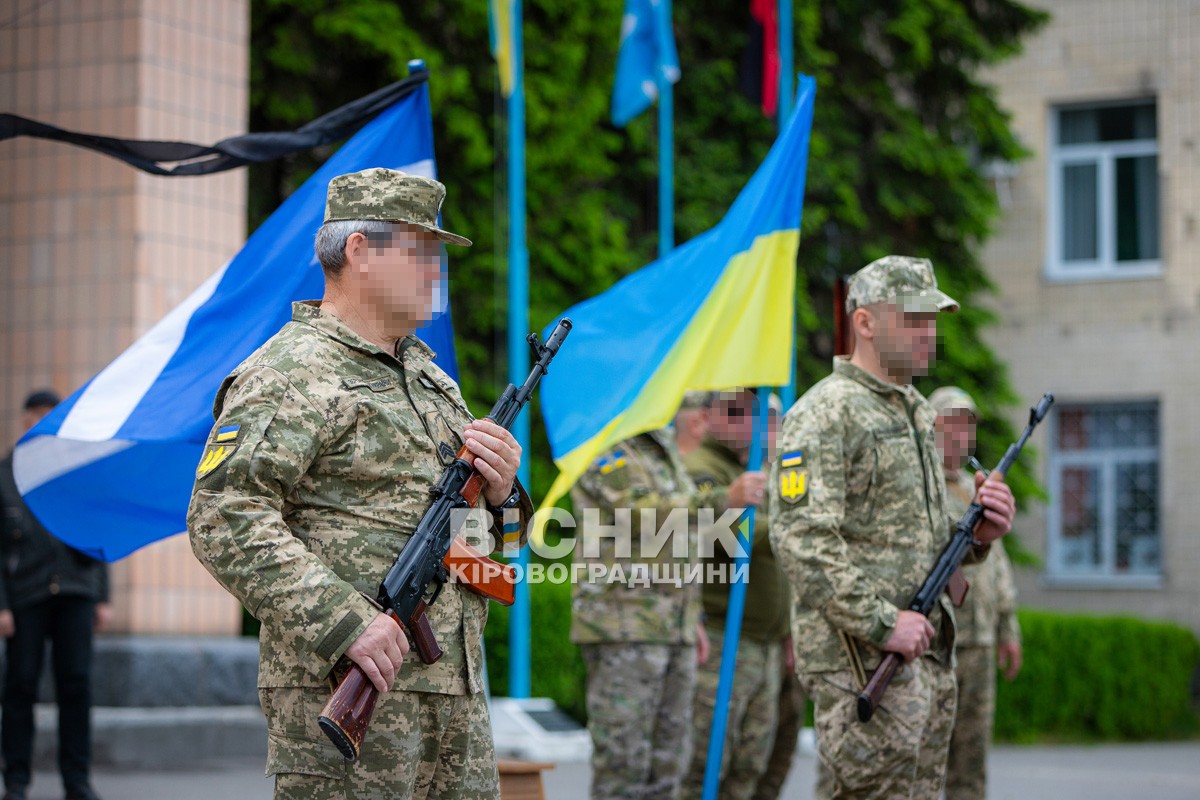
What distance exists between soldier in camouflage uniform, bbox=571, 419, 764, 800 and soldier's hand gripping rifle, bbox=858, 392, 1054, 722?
4.92 feet

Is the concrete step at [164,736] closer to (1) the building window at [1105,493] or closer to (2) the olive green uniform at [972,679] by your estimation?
(2) the olive green uniform at [972,679]

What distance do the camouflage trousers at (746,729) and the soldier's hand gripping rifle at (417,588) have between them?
431cm

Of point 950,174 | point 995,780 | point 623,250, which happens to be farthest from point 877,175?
point 995,780

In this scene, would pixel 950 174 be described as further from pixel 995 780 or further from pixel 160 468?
pixel 160 468

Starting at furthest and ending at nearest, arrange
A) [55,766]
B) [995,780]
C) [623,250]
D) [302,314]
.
Answer: [623,250]
[995,780]
[55,766]
[302,314]

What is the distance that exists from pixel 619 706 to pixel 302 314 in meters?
3.41

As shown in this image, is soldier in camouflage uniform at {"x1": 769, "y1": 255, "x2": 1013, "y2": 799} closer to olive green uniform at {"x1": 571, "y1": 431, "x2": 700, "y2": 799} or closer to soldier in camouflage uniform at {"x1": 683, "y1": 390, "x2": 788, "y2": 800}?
olive green uniform at {"x1": 571, "y1": 431, "x2": 700, "y2": 799}

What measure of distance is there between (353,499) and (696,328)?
327 cm

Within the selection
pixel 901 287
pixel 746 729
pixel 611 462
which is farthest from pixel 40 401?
pixel 901 287

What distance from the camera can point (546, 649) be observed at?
12.6m

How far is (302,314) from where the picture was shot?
3918 mm

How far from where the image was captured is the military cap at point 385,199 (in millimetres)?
3814

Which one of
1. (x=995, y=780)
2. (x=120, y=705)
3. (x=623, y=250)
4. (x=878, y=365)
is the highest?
(x=623, y=250)

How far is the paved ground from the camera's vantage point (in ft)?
28.2
